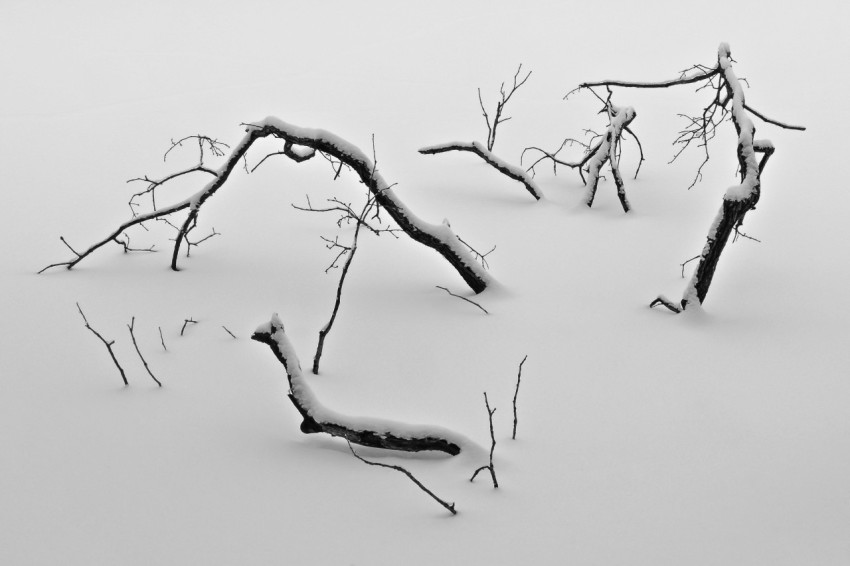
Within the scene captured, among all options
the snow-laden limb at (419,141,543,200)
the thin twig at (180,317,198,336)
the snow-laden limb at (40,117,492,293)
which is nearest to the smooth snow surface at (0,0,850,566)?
the thin twig at (180,317,198,336)

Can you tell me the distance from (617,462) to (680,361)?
0.96 m

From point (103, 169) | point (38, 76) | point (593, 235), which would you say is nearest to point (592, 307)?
point (593, 235)

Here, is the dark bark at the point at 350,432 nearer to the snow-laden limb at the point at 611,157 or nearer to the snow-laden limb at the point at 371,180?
the snow-laden limb at the point at 371,180

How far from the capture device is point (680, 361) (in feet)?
12.4

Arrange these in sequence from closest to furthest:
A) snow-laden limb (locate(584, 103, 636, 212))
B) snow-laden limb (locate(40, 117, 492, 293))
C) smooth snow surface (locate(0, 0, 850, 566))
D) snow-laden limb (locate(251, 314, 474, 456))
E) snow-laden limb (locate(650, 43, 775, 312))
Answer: smooth snow surface (locate(0, 0, 850, 566))
snow-laden limb (locate(251, 314, 474, 456))
snow-laden limb (locate(650, 43, 775, 312))
snow-laden limb (locate(40, 117, 492, 293))
snow-laden limb (locate(584, 103, 636, 212))

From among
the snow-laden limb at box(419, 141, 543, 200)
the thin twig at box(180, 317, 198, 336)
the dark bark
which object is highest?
the snow-laden limb at box(419, 141, 543, 200)

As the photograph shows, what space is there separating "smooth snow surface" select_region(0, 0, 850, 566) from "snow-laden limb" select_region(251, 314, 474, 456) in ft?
0.23

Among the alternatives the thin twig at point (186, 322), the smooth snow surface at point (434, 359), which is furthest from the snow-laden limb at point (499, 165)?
the thin twig at point (186, 322)

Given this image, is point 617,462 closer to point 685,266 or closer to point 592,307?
point 592,307

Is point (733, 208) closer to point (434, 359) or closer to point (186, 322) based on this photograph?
point (434, 359)

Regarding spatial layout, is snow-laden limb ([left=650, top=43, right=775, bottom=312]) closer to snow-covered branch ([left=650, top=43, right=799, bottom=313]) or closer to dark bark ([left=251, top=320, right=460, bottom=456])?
snow-covered branch ([left=650, top=43, right=799, bottom=313])

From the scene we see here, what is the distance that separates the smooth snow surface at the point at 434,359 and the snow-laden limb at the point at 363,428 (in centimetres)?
7

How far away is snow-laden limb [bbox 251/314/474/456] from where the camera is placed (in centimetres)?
304

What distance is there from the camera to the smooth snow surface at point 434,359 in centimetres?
268
